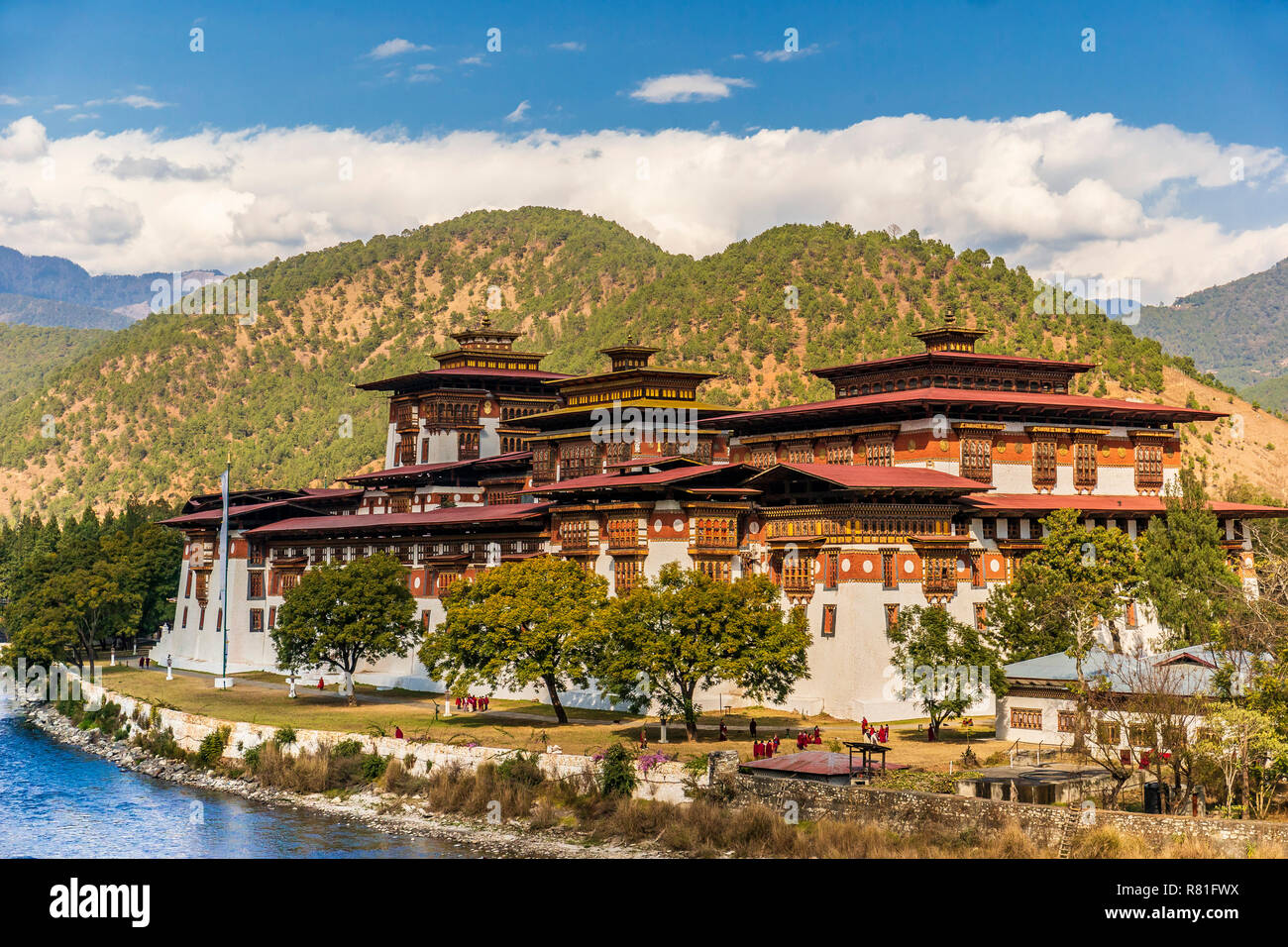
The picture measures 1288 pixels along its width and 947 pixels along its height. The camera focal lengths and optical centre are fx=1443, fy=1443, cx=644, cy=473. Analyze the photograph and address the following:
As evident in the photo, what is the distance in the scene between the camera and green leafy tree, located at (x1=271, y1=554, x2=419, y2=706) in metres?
83.8

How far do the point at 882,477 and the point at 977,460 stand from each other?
10790mm

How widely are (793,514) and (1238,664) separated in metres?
25.9

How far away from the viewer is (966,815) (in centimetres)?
4672

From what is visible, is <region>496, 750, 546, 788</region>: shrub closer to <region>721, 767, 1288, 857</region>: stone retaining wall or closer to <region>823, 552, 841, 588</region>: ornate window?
<region>721, 767, 1288, 857</region>: stone retaining wall

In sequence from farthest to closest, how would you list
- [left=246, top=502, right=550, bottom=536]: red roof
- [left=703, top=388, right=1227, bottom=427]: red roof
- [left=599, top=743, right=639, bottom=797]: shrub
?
[left=246, top=502, right=550, bottom=536]: red roof < [left=703, top=388, right=1227, bottom=427]: red roof < [left=599, top=743, right=639, bottom=797]: shrub

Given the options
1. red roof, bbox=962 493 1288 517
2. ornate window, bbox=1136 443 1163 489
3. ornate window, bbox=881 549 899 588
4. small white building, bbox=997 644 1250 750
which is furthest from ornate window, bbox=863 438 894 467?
small white building, bbox=997 644 1250 750

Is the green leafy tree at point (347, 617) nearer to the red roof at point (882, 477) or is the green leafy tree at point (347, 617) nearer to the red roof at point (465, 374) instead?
the red roof at point (882, 477)

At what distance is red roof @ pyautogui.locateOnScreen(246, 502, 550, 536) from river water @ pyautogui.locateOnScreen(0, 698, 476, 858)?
25677 millimetres

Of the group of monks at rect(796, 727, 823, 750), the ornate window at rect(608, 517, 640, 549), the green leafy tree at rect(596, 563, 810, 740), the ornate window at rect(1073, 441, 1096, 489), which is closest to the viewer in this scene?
the group of monks at rect(796, 727, 823, 750)

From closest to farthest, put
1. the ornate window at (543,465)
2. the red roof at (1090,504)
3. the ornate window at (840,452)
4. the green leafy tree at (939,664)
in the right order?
the green leafy tree at (939,664)
the red roof at (1090,504)
the ornate window at (840,452)
the ornate window at (543,465)

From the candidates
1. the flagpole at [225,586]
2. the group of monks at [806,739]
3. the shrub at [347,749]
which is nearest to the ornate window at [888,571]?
the group of monks at [806,739]

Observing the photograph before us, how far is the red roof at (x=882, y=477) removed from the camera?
7225 centimetres

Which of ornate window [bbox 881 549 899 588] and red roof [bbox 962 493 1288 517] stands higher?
red roof [bbox 962 493 1288 517]

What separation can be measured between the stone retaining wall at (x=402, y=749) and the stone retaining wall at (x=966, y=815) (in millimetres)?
2821
